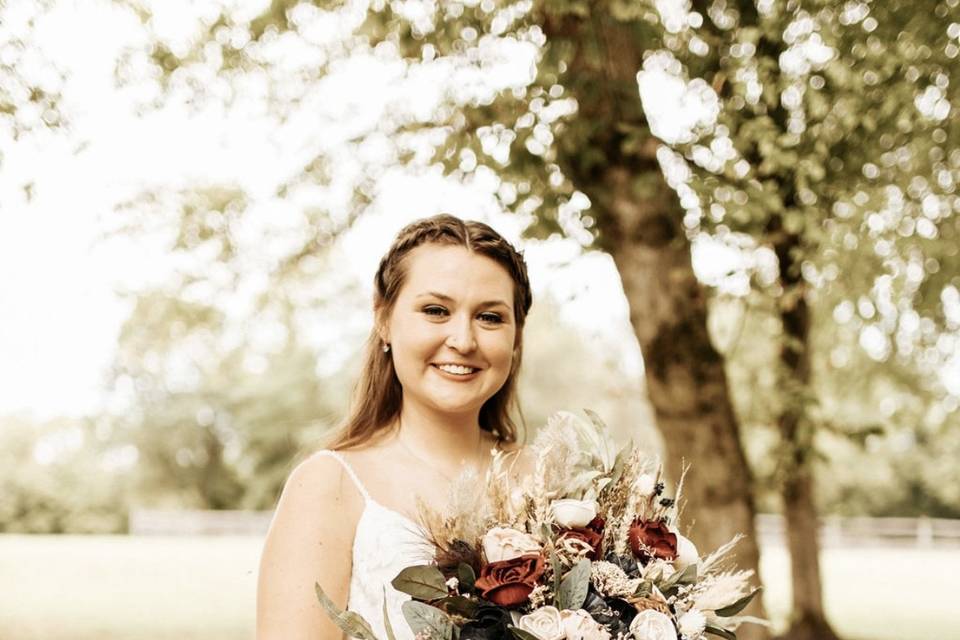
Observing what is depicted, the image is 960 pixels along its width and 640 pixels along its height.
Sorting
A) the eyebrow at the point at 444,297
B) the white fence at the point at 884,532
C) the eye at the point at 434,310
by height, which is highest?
the eyebrow at the point at 444,297

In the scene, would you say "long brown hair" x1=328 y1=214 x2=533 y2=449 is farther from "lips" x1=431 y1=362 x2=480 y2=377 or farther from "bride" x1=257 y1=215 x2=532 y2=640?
"lips" x1=431 y1=362 x2=480 y2=377

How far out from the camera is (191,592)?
832 inches

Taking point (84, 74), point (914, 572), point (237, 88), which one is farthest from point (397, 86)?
point (914, 572)

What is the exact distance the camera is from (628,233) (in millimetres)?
6117

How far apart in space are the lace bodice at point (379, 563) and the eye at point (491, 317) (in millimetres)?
597

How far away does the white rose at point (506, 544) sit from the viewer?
231 cm

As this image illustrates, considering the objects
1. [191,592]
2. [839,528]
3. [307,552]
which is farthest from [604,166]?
[839,528]

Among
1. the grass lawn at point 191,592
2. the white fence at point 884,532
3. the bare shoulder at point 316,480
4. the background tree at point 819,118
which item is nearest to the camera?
the bare shoulder at point 316,480

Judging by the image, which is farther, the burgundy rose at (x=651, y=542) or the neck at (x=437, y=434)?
the neck at (x=437, y=434)

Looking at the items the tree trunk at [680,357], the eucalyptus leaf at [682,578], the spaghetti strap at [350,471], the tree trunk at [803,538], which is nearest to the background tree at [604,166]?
the tree trunk at [680,357]

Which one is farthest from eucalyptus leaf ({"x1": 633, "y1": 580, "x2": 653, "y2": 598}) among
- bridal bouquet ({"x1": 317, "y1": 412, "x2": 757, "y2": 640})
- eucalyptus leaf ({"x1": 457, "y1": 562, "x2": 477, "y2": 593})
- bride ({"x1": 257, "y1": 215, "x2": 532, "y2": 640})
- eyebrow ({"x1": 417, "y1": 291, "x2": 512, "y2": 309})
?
eyebrow ({"x1": 417, "y1": 291, "x2": 512, "y2": 309})

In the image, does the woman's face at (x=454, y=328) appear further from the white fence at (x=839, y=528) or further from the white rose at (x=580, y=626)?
the white fence at (x=839, y=528)

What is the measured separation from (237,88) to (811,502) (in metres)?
8.12

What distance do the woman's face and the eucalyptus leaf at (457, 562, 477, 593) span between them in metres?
0.77
